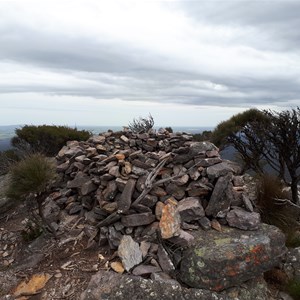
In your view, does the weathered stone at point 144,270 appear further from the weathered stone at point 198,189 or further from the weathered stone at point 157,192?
the weathered stone at point 198,189

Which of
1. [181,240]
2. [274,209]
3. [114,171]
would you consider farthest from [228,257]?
[114,171]

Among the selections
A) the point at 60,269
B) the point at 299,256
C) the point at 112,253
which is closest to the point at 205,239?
the point at 112,253

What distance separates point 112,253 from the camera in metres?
6.04

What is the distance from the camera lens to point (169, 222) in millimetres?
5832

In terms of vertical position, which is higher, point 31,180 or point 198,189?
point 31,180

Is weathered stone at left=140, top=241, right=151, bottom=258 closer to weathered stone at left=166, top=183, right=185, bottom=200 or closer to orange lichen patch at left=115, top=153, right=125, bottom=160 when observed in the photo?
weathered stone at left=166, top=183, right=185, bottom=200

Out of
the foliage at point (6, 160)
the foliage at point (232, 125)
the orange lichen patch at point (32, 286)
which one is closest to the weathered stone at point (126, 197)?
the orange lichen patch at point (32, 286)

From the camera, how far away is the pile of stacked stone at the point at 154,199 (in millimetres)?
5727

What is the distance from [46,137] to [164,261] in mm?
10609

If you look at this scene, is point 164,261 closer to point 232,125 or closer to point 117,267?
point 117,267

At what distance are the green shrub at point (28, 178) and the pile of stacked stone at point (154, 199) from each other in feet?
3.56

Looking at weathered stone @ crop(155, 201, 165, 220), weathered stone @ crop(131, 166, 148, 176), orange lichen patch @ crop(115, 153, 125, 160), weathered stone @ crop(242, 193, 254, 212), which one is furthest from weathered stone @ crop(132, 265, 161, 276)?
orange lichen patch @ crop(115, 153, 125, 160)

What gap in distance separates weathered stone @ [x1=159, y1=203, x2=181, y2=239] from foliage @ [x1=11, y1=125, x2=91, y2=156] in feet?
27.8

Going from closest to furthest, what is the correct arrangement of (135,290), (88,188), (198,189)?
(135,290) < (198,189) < (88,188)
